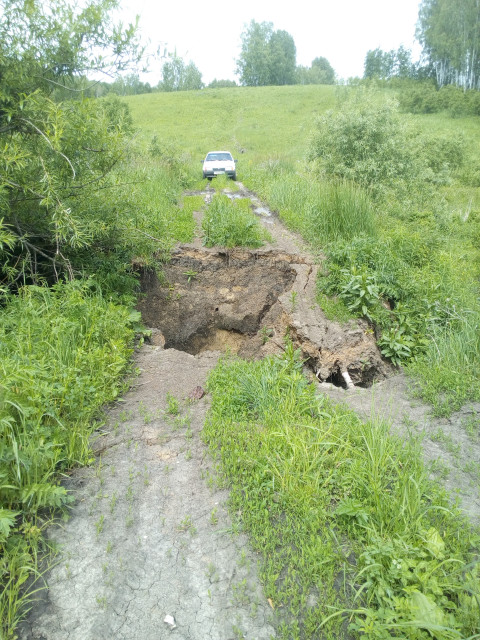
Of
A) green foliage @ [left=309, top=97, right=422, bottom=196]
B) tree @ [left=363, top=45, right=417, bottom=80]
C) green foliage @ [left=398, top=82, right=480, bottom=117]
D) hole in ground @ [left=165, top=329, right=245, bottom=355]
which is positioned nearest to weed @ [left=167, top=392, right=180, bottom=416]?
hole in ground @ [left=165, top=329, right=245, bottom=355]

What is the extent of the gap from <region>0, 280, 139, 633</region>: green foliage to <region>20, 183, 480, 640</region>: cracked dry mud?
18 centimetres

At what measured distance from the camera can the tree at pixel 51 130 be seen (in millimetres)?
5012

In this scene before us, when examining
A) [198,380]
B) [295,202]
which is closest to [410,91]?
[295,202]

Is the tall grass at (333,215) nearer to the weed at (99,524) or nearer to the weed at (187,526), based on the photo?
the weed at (187,526)

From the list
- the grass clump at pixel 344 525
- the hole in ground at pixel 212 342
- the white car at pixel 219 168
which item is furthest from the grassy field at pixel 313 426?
the white car at pixel 219 168

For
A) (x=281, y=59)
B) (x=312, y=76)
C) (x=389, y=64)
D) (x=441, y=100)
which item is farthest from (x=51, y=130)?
(x=312, y=76)

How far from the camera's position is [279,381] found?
4336 mm

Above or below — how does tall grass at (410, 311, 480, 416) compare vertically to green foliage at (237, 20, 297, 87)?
below

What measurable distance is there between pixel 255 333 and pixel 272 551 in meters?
4.13

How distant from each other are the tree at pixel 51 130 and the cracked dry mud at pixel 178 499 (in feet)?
6.31

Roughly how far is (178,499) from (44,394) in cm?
130

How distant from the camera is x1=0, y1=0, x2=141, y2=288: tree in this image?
5.01 metres

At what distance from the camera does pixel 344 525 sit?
2.89 metres

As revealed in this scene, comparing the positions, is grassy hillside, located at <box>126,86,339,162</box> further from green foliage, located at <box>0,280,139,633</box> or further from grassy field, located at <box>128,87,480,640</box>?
green foliage, located at <box>0,280,139,633</box>
